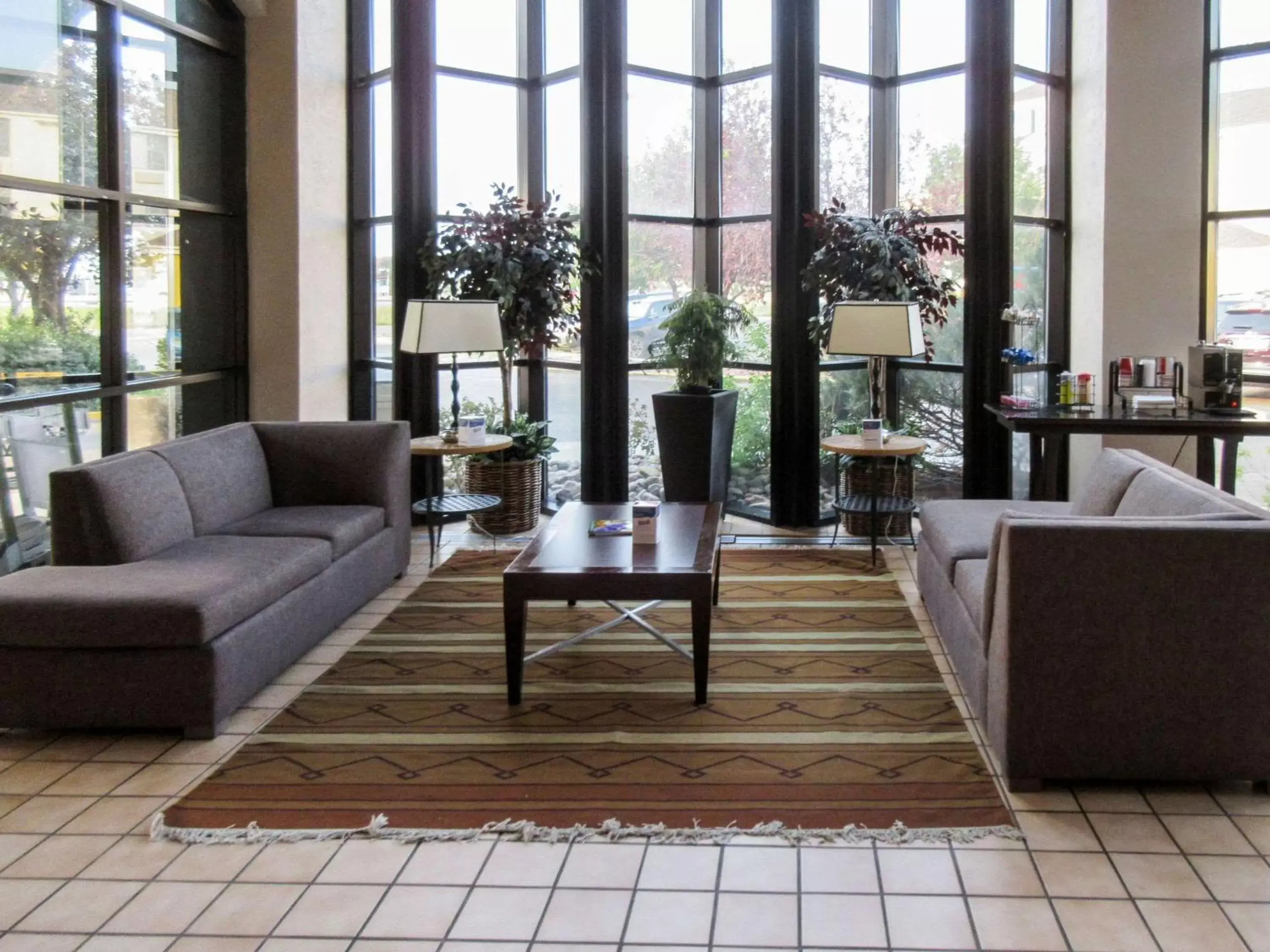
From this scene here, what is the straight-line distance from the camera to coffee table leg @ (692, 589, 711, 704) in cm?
409

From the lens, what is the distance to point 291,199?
6.93m

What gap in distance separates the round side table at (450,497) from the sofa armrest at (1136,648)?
335 cm

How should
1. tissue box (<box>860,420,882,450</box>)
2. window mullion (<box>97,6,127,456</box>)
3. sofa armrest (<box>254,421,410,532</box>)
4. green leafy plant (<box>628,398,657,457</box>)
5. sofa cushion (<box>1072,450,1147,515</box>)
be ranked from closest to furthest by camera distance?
sofa cushion (<box>1072,450,1147,515</box>), window mullion (<box>97,6,127,456</box>), sofa armrest (<box>254,421,410,532</box>), tissue box (<box>860,420,882,450</box>), green leafy plant (<box>628,398,657,457</box>)

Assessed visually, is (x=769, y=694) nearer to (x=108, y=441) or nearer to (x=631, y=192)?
(x=108, y=441)

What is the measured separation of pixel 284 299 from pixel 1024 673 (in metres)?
4.89

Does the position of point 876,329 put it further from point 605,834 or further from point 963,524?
point 605,834

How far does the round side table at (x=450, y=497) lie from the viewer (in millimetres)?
6230

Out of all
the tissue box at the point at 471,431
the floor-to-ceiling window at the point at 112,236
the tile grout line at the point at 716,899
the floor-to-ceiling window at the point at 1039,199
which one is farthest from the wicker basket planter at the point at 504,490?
the tile grout line at the point at 716,899

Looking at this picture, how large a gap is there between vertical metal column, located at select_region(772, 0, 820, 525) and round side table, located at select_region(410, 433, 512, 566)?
1695 mm

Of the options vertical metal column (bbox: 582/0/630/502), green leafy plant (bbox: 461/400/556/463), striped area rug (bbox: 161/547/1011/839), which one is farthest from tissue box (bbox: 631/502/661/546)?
vertical metal column (bbox: 582/0/630/502)

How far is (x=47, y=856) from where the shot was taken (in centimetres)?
309

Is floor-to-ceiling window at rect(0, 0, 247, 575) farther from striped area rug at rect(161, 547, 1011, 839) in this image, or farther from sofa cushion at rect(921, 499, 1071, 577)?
sofa cushion at rect(921, 499, 1071, 577)

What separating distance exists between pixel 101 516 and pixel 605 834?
87.5 inches

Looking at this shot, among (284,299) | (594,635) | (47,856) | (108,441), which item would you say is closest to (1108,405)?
(594,635)
